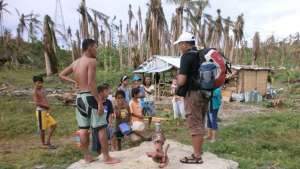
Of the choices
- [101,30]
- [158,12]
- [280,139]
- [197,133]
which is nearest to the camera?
[197,133]

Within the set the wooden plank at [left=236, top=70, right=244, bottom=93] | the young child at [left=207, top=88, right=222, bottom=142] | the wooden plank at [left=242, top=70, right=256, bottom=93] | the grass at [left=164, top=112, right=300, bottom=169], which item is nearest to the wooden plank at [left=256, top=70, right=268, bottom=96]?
the wooden plank at [left=242, top=70, right=256, bottom=93]

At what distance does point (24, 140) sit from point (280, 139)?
19.0 feet

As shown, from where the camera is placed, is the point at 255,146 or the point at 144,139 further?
the point at 255,146

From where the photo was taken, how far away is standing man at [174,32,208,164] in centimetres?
519

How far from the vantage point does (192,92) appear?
532 cm

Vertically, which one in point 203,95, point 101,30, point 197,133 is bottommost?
point 197,133

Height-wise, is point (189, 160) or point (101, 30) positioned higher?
point (101, 30)

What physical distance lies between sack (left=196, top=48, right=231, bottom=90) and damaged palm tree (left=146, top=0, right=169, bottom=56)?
21072mm

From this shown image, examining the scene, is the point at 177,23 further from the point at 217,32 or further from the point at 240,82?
the point at 240,82

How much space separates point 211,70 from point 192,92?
15.2 inches

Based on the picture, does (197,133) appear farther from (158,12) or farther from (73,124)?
(158,12)

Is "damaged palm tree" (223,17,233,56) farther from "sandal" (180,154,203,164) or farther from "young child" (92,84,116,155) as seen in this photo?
"sandal" (180,154,203,164)

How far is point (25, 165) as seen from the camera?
6.62 meters

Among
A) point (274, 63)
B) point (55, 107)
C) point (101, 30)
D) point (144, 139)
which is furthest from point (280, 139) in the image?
point (274, 63)
